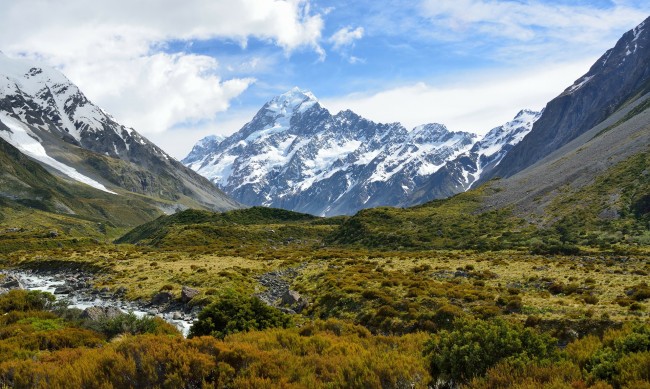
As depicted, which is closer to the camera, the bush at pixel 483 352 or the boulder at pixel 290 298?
the bush at pixel 483 352

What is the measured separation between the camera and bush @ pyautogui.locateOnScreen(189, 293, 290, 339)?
818 inches

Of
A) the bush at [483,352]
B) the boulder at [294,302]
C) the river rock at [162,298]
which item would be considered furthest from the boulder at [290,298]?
the bush at [483,352]

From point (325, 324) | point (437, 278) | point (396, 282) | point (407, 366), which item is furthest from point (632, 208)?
point (407, 366)

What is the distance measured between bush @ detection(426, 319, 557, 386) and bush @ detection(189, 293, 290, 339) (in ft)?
33.0

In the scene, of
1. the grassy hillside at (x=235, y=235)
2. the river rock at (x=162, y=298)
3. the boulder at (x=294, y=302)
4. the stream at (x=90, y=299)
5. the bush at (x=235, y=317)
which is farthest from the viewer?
the grassy hillside at (x=235, y=235)

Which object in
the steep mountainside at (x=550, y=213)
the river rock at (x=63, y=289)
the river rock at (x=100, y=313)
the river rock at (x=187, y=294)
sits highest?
the river rock at (x=63, y=289)

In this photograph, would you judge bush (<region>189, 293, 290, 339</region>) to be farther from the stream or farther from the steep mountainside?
the steep mountainside

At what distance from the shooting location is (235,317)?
21562 millimetres

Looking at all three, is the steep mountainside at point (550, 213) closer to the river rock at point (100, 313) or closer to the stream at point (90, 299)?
the stream at point (90, 299)

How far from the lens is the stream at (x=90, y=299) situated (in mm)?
31000

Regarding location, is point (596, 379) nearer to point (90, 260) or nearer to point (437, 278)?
point (437, 278)

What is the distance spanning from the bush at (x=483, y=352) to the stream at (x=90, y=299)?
17.1m

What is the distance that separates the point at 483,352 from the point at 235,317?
12.6m

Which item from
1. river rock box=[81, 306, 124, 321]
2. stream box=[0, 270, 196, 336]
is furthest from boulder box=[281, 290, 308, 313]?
river rock box=[81, 306, 124, 321]
